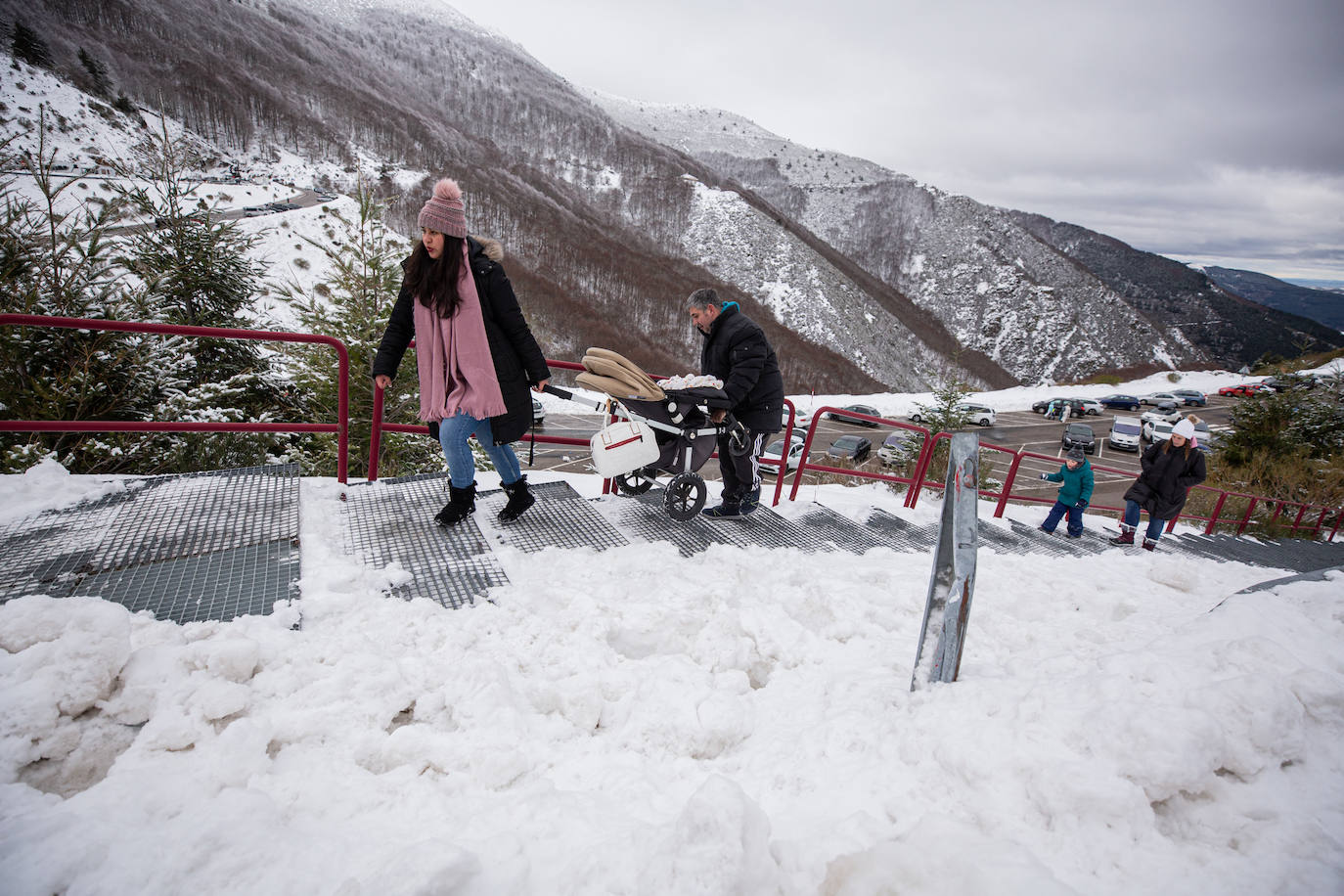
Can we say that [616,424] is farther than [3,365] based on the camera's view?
No

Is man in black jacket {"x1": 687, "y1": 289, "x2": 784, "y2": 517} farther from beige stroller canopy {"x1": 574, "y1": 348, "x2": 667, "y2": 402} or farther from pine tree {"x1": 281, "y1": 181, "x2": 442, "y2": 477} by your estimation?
pine tree {"x1": 281, "y1": 181, "x2": 442, "y2": 477}

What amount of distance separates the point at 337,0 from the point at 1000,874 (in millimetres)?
220979

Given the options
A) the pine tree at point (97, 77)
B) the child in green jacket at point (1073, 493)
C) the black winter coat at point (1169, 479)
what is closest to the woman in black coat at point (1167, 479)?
the black winter coat at point (1169, 479)

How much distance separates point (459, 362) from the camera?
3389 mm

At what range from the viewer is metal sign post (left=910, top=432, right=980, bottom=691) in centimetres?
214

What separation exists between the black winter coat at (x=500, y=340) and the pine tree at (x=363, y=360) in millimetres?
3553

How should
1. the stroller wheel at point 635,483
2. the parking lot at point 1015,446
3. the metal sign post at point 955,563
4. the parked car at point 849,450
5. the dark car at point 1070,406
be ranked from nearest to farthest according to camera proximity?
the metal sign post at point 955,563 → the stroller wheel at point 635,483 → the parking lot at point 1015,446 → the parked car at point 849,450 → the dark car at point 1070,406

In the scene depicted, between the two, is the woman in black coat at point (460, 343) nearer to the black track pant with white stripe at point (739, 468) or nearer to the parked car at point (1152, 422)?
the black track pant with white stripe at point (739, 468)

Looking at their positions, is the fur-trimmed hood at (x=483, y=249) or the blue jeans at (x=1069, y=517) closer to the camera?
the fur-trimmed hood at (x=483, y=249)

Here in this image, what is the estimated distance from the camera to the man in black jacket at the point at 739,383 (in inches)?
167

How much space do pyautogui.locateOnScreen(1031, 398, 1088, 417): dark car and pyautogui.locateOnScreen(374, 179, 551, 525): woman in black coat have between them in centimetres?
4491

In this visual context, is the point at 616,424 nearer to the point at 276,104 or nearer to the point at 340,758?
the point at 340,758

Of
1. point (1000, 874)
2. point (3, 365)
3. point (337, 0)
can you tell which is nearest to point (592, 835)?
point (1000, 874)

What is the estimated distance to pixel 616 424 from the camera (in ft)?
13.0
